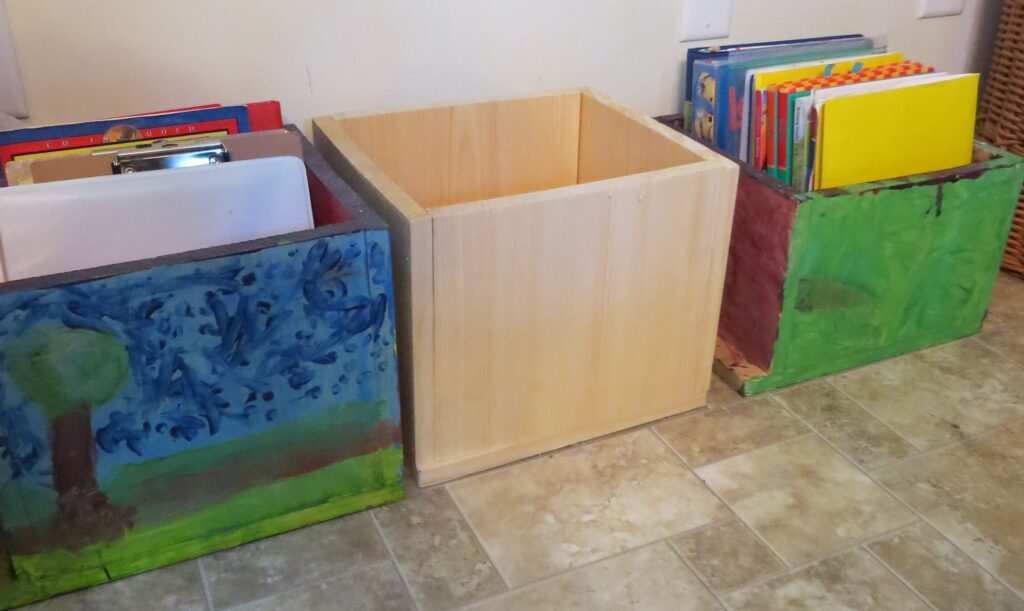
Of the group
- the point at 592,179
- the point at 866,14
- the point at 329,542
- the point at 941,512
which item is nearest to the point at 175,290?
the point at 329,542

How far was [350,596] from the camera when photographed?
3.14ft

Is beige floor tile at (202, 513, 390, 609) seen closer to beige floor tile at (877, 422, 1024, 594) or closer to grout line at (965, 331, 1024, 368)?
beige floor tile at (877, 422, 1024, 594)

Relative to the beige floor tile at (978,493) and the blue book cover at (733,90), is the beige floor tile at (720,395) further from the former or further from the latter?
the blue book cover at (733,90)

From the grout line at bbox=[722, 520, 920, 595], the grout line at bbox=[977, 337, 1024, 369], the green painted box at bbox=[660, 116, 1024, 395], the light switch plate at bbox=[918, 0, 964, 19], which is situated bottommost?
the grout line at bbox=[722, 520, 920, 595]

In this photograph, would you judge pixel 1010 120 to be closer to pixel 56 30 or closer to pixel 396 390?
pixel 396 390

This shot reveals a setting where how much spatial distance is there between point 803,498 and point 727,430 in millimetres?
152

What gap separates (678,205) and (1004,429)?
56 centimetres

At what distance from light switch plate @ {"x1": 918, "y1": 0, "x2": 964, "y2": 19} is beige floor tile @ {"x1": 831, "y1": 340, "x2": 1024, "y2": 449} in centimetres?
62

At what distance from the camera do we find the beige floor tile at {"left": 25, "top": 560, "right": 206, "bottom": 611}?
94 cm

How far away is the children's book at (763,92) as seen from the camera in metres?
1.31

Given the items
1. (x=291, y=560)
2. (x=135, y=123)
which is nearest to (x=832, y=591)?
(x=291, y=560)

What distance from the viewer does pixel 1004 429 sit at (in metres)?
1.25

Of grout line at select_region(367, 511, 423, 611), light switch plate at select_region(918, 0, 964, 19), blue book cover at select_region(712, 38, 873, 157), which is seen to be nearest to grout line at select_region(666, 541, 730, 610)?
grout line at select_region(367, 511, 423, 611)

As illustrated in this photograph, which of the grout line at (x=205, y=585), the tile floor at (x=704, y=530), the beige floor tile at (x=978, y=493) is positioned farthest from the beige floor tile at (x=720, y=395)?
the grout line at (x=205, y=585)
